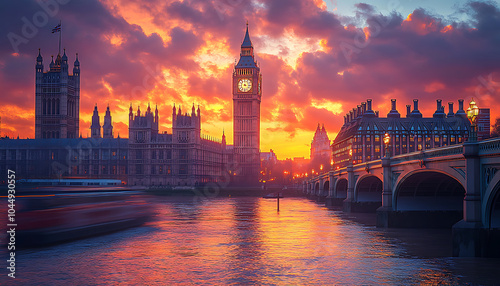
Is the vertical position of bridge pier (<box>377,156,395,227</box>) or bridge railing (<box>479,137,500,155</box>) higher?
bridge railing (<box>479,137,500,155</box>)

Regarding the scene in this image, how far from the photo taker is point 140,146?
515ft

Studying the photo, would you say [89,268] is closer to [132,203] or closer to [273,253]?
[273,253]

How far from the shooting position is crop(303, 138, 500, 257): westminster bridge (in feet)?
91.1

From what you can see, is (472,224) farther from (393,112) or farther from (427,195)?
(393,112)

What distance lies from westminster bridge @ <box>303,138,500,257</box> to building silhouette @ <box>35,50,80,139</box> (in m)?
130

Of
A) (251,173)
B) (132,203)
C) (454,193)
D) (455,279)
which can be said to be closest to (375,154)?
(251,173)

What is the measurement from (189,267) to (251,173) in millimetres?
144372

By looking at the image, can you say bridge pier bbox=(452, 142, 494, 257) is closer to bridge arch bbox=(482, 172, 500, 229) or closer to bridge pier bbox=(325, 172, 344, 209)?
bridge arch bbox=(482, 172, 500, 229)

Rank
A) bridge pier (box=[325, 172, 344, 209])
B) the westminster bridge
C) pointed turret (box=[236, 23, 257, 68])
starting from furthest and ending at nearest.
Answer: pointed turret (box=[236, 23, 257, 68])
bridge pier (box=[325, 172, 344, 209])
the westminster bridge

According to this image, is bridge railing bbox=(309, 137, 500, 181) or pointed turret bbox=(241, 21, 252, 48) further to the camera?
pointed turret bbox=(241, 21, 252, 48)

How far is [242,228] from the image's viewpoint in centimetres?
4631

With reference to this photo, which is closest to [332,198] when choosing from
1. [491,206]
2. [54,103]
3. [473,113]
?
[491,206]

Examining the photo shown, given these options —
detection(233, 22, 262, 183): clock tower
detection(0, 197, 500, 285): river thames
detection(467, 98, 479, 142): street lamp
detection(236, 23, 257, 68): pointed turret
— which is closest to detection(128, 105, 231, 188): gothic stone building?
detection(233, 22, 262, 183): clock tower

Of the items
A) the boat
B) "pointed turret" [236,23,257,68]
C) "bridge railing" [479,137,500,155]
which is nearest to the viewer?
"bridge railing" [479,137,500,155]
